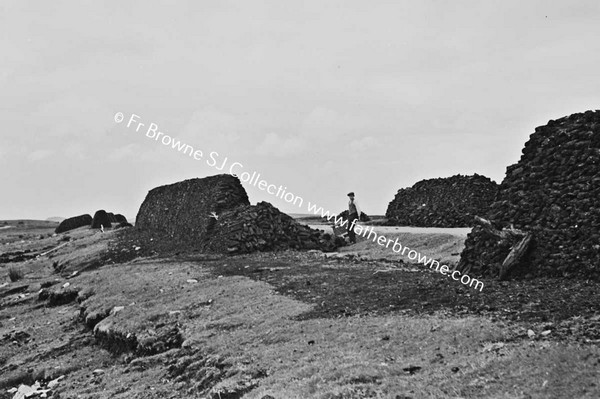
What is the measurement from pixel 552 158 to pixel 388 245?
33.3 ft

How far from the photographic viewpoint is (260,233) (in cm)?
2406

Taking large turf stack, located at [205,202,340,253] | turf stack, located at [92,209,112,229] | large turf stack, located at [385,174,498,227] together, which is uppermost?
large turf stack, located at [385,174,498,227]

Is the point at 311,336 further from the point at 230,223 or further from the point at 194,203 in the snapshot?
the point at 194,203

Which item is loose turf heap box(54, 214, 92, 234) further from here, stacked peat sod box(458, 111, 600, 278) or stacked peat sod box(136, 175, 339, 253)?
stacked peat sod box(458, 111, 600, 278)

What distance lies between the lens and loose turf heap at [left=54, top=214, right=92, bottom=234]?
57.2m

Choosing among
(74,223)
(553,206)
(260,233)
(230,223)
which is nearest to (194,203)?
(230,223)

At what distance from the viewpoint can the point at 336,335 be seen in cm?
898

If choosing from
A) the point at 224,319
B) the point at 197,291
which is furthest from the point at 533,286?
the point at 197,291

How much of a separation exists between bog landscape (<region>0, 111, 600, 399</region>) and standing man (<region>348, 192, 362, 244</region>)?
8.78 ft

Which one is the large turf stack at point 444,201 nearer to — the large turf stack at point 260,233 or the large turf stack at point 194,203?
the large turf stack at point 260,233

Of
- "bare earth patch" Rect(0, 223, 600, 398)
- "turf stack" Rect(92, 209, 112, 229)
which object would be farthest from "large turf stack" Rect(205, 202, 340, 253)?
"turf stack" Rect(92, 209, 112, 229)

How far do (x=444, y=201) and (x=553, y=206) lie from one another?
19595 millimetres

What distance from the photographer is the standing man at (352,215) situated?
24.4 m

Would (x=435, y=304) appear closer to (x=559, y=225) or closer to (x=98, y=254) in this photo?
(x=559, y=225)
